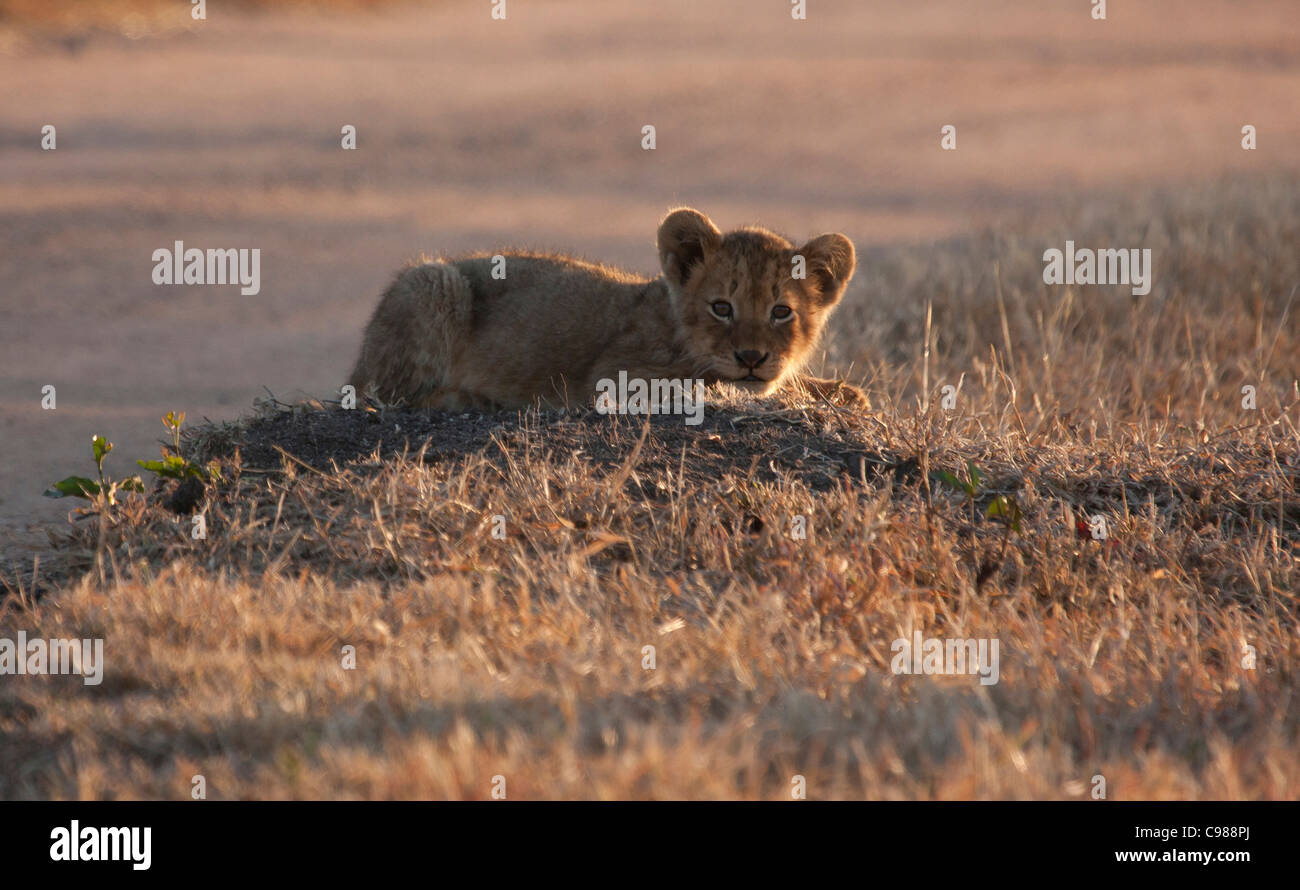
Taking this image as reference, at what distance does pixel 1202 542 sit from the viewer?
4957 mm

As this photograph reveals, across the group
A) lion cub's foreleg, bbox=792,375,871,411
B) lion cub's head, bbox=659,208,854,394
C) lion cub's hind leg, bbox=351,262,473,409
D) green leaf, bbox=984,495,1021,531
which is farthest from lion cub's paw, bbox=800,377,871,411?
lion cub's hind leg, bbox=351,262,473,409

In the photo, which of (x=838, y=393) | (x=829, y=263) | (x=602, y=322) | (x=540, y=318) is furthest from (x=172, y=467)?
(x=829, y=263)

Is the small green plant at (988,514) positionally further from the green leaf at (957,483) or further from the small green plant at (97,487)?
the small green plant at (97,487)

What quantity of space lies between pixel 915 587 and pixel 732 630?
0.88 meters

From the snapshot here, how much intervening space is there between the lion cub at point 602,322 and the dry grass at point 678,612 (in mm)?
430

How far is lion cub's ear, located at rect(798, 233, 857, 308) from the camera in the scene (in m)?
6.22

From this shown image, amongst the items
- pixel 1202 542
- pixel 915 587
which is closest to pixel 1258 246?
pixel 1202 542

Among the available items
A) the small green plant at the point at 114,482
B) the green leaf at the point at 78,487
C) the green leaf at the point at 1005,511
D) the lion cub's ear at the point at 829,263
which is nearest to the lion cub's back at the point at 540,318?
the lion cub's ear at the point at 829,263

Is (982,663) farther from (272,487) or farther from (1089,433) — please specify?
(1089,433)

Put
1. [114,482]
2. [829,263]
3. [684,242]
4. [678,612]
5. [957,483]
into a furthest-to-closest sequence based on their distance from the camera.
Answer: [829,263], [684,242], [114,482], [957,483], [678,612]

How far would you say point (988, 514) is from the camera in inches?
191

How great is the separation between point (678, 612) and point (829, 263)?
2.54 meters

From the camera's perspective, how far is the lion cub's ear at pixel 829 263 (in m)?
6.22

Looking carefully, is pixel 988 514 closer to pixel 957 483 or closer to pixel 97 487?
pixel 957 483
